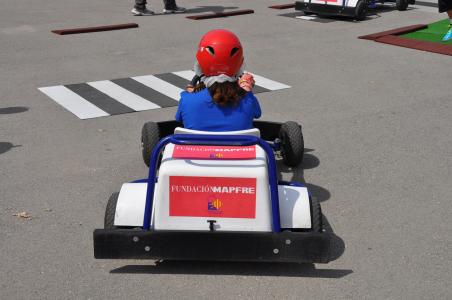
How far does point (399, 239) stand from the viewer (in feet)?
17.8

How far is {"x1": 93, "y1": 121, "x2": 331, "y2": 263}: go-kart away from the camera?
15.6ft

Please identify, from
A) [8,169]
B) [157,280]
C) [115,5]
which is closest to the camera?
[157,280]

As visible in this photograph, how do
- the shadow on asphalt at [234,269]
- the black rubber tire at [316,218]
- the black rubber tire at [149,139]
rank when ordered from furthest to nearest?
the black rubber tire at [149,139]
the black rubber tire at [316,218]
the shadow on asphalt at [234,269]

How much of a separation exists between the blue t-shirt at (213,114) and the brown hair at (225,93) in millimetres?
32

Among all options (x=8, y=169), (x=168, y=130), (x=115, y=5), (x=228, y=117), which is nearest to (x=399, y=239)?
(x=228, y=117)

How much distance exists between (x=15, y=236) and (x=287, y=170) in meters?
2.58

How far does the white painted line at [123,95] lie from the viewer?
29.7 feet

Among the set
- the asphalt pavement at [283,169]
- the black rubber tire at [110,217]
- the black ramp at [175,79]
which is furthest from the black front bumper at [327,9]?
the black rubber tire at [110,217]

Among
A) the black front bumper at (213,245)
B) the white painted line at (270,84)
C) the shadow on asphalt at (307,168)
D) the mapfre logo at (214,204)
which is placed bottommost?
the shadow on asphalt at (307,168)

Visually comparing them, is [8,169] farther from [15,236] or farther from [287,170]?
[287,170]

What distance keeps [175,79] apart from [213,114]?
5.24 meters

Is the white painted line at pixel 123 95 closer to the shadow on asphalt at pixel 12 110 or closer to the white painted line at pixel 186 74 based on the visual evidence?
the white painted line at pixel 186 74

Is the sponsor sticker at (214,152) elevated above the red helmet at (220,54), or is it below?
below

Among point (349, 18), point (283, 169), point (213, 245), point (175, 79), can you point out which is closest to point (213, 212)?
point (213, 245)
